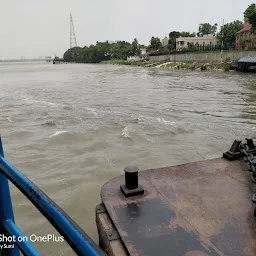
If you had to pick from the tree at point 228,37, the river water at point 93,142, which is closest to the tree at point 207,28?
the tree at point 228,37

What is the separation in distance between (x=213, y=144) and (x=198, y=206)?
3.98 m

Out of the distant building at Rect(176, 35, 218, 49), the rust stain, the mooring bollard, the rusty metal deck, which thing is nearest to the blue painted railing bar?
the rusty metal deck

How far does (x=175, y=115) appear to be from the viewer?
30.3 feet

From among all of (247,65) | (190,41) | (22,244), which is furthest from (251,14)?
(22,244)

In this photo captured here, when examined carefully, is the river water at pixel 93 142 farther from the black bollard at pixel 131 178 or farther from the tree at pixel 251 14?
the tree at pixel 251 14

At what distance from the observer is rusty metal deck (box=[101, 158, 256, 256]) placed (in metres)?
1.88

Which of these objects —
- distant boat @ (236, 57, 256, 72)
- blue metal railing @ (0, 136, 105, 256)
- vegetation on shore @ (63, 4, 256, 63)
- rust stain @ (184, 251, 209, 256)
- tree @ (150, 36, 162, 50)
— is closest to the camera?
blue metal railing @ (0, 136, 105, 256)

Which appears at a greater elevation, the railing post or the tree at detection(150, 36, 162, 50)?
the tree at detection(150, 36, 162, 50)

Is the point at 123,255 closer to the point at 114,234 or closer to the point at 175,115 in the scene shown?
Answer: the point at 114,234

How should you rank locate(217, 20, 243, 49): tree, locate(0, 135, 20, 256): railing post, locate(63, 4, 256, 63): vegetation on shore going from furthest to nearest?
1. locate(217, 20, 243, 49): tree
2. locate(63, 4, 256, 63): vegetation on shore
3. locate(0, 135, 20, 256): railing post

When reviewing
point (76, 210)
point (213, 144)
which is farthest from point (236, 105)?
point (76, 210)

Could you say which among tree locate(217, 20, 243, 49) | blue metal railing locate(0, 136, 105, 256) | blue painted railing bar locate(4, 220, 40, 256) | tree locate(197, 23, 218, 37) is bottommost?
blue painted railing bar locate(4, 220, 40, 256)

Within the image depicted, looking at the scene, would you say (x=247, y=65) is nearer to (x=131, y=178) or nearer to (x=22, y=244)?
(x=131, y=178)

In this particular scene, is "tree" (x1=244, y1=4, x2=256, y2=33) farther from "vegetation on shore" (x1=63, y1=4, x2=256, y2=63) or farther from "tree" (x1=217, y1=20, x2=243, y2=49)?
"tree" (x1=217, y1=20, x2=243, y2=49)
